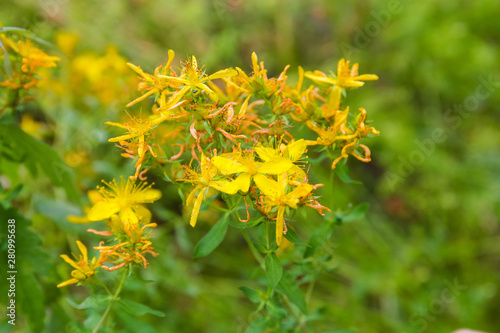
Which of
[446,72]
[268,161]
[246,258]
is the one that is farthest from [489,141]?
[268,161]

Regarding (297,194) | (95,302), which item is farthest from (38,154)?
(297,194)

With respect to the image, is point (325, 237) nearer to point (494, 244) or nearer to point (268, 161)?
point (268, 161)

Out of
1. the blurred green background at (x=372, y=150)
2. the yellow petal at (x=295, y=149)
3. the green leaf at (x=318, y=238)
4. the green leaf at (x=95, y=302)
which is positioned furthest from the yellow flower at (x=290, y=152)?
the blurred green background at (x=372, y=150)

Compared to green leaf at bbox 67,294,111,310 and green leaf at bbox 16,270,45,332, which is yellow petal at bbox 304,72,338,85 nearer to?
green leaf at bbox 67,294,111,310

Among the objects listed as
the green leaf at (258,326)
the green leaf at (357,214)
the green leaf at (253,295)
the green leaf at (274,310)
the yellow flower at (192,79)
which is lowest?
the green leaf at (258,326)

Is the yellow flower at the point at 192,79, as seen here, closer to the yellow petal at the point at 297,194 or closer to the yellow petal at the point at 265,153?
the yellow petal at the point at 265,153

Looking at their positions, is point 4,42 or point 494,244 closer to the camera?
point 4,42
